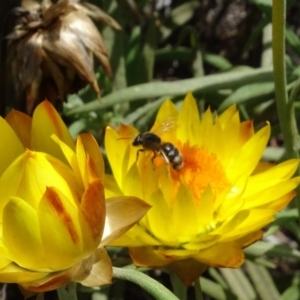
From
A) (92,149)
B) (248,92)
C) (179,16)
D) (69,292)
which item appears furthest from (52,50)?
(179,16)

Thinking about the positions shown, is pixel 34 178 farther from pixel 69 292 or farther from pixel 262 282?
pixel 262 282

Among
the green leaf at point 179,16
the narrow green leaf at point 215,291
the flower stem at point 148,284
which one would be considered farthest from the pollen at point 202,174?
the green leaf at point 179,16

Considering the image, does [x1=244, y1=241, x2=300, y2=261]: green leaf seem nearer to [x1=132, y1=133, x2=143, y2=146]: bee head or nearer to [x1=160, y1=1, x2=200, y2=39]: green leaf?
[x1=132, y1=133, x2=143, y2=146]: bee head

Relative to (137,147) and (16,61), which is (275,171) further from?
(16,61)

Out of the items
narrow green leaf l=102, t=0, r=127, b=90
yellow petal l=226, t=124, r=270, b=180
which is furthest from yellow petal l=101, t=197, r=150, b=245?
narrow green leaf l=102, t=0, r=127, b=90

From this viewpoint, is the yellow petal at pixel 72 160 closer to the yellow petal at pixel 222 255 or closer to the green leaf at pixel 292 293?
the yellow petal at pixel 222 255

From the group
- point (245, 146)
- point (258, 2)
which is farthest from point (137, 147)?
point (258, 2)
